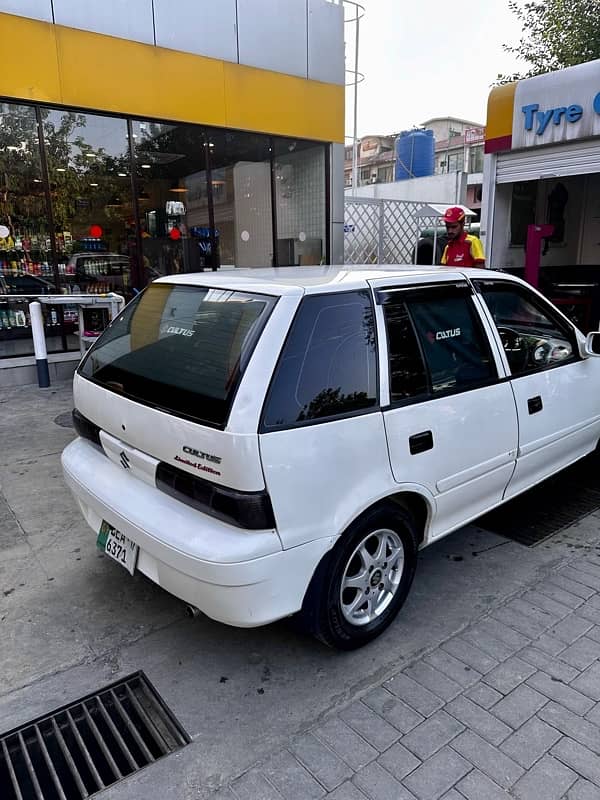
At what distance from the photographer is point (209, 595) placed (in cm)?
221

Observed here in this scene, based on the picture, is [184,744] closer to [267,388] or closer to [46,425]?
[267,388]

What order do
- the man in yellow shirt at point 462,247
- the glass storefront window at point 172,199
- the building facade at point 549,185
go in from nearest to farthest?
the man in yellow shirt at point 462,247, the building facade at point 549,185, the glass storefront window at point 172,199

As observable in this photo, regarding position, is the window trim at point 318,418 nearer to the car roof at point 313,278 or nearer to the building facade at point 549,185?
the car roof at point 313,278

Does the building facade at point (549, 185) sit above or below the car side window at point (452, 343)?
above

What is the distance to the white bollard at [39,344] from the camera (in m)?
7.05

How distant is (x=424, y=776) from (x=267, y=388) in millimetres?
1493

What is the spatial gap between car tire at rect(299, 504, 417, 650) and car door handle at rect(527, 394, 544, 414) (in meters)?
1.12

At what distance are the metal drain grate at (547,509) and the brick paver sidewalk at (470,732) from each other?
981mm

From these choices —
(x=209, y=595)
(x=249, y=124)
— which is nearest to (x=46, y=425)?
(x=209, y=595)

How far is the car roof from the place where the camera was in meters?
2.51

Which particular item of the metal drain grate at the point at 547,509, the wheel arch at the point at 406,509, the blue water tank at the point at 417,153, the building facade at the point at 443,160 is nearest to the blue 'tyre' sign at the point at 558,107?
the metal drain grate at the point at 547,509

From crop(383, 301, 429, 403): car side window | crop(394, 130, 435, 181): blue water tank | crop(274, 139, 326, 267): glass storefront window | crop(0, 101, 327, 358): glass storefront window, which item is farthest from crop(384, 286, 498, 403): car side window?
crop(394, 130, 435, 181): blue water tank

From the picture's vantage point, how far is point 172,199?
8.94 meters

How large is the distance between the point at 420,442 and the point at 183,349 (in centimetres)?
117
